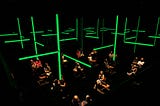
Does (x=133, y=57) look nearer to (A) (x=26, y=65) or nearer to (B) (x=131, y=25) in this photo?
(B) (x=131, y=25)

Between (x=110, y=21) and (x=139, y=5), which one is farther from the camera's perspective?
(x=110, y=21)

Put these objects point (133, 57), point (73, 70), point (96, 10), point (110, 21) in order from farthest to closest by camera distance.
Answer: point (110, 21) → point (133, 57) → point (73, 70) → point (96, 10)

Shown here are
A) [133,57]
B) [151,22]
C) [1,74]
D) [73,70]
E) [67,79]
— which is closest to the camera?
[1,74]

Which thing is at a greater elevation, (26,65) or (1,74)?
(1,74)

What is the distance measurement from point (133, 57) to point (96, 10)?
2270 millimetres

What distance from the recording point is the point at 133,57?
404cm

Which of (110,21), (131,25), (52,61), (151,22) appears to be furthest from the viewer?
(110,21)

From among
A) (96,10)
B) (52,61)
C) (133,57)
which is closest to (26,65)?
(52,61)

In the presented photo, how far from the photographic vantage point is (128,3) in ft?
9.73

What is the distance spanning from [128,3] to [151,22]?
224 centimetres

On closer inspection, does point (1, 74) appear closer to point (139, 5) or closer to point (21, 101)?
point (21, 101)

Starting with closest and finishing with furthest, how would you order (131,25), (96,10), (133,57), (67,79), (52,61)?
(96,10)
(67,79)
(52,61)
(133,57)
(131,25)

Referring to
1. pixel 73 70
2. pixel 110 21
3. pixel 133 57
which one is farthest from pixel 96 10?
pixel 110 21

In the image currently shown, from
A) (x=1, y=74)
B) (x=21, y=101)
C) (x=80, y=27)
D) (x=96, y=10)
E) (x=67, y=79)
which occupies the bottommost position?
(x=67, y=79)
